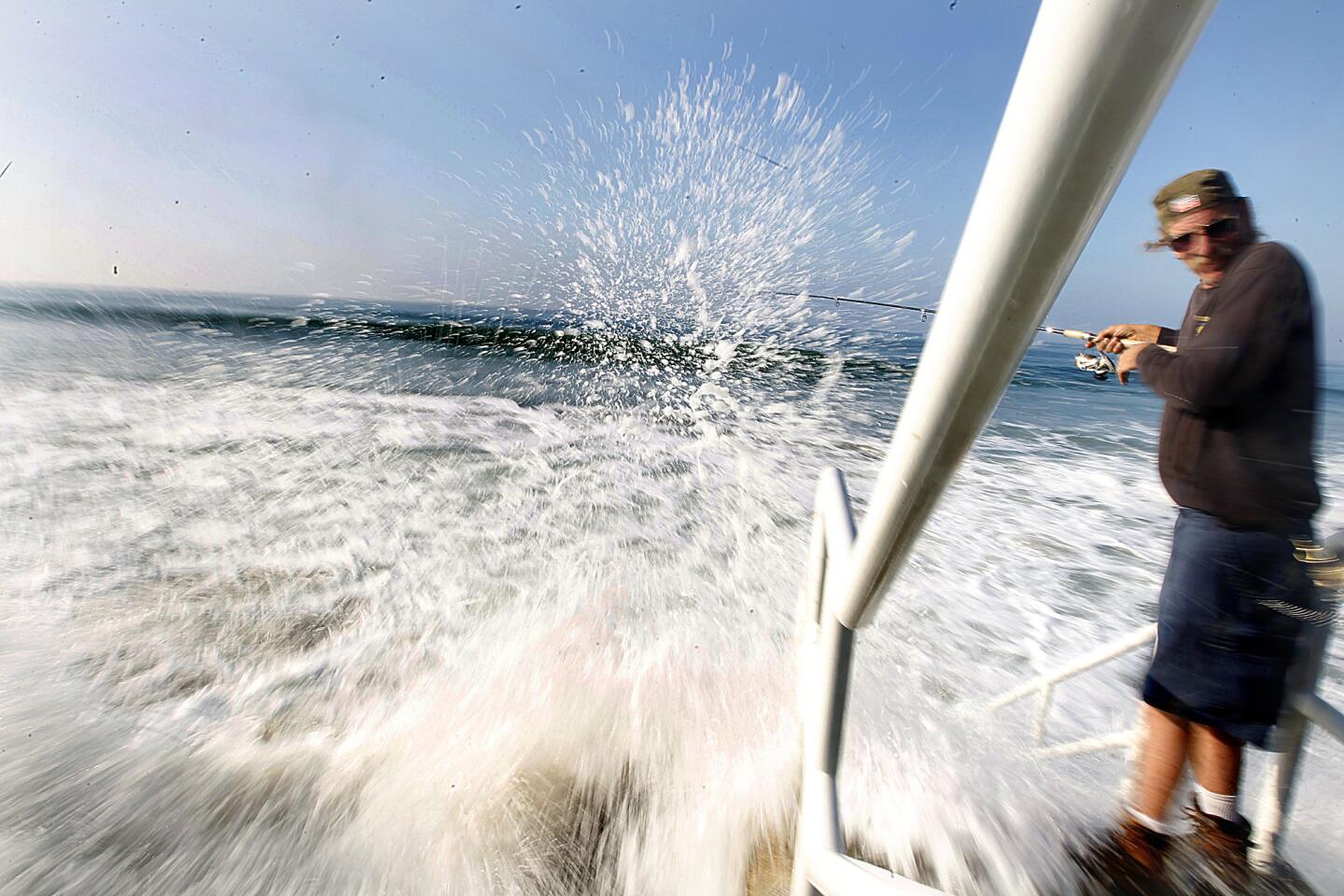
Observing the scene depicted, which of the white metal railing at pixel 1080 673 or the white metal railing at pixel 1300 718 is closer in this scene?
the white metal railing at pixel 1300 718

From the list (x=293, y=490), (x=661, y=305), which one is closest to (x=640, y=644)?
(x=293, y=490)

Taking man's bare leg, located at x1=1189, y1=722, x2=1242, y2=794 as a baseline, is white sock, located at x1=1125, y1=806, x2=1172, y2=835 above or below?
below

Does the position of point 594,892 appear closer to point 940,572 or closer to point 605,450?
point 940,572

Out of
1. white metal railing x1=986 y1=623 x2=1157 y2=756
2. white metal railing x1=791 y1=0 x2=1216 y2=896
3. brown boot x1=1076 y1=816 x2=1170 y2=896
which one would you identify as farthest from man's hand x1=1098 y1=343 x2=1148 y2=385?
white metal railing x1=791 y1=0 x2=1216 y2=896

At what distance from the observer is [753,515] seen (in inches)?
166

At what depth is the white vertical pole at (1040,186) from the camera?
0.21 metres

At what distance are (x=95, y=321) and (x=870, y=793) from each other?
17.3 m

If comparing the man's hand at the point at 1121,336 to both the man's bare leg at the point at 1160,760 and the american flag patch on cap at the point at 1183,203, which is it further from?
the man's bare leg at the point at 1160,760

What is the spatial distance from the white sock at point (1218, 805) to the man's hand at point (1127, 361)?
83 centimetres

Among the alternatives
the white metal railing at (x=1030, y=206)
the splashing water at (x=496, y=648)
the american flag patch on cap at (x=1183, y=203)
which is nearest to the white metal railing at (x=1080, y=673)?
the splashing water at (x=496, y=648)

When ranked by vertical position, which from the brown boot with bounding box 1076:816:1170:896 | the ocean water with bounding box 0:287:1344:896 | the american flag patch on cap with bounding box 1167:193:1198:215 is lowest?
the ocean water with bounding box 0:287:1344:896

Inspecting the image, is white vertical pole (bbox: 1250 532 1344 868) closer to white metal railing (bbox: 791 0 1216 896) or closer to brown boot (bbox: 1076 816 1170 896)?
brown boot (bbox: 1076 816 1170 896)

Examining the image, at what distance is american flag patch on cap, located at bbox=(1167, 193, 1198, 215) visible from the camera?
1.14 metres

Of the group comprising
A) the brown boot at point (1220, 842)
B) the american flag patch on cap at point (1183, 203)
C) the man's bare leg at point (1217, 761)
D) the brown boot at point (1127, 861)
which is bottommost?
the brown boot at point (1127, 861)
